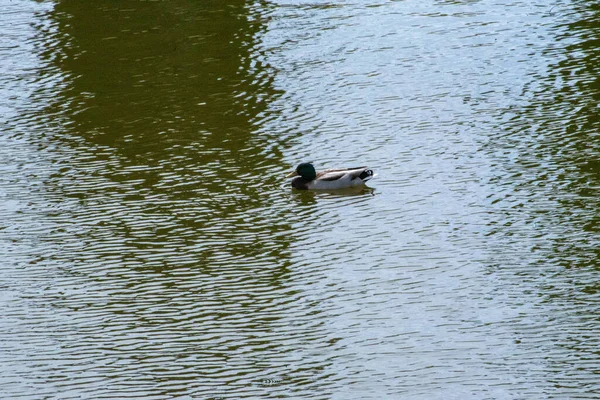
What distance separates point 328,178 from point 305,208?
0.68m

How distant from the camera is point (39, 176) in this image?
17.1 metres

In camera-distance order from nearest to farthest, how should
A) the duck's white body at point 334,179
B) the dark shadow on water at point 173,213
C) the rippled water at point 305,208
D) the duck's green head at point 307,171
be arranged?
1. the rippled water at point 305,208
2. the dark shadow on water at point 173,213
3. the duck's white body at point 334,179
4. the duck's green head at point 307,171

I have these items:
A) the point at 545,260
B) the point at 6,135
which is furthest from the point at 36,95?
the point at 545,260

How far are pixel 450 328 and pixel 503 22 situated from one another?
1337 cm

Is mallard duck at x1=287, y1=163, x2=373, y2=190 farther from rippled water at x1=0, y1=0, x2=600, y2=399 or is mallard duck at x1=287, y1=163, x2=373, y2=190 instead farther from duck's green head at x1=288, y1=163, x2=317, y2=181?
rippled water at x1=0, y1=0, x2=600, y2=399

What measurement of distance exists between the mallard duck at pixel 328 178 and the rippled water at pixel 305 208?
0.22 metres

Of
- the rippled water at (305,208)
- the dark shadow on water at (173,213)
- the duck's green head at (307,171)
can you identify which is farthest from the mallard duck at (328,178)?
the dark shadow on water at (173,213)

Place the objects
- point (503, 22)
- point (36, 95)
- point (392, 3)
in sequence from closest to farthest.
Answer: point (36, 95)
point (503, 22)
point (392, 3)

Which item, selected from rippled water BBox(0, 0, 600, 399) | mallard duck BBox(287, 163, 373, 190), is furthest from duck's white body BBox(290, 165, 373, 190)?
rippled water BBox(0, 0, 600, 399)

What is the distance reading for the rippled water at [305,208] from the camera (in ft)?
36.9

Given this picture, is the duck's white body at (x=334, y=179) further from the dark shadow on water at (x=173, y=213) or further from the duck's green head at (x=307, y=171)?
the dark shadow on water at (x=173, y=213)

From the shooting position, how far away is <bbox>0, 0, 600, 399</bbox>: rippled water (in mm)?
11258

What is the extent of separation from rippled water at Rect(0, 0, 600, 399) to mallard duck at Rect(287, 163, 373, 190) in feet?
0.72

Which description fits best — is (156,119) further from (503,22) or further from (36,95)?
(503,22)
